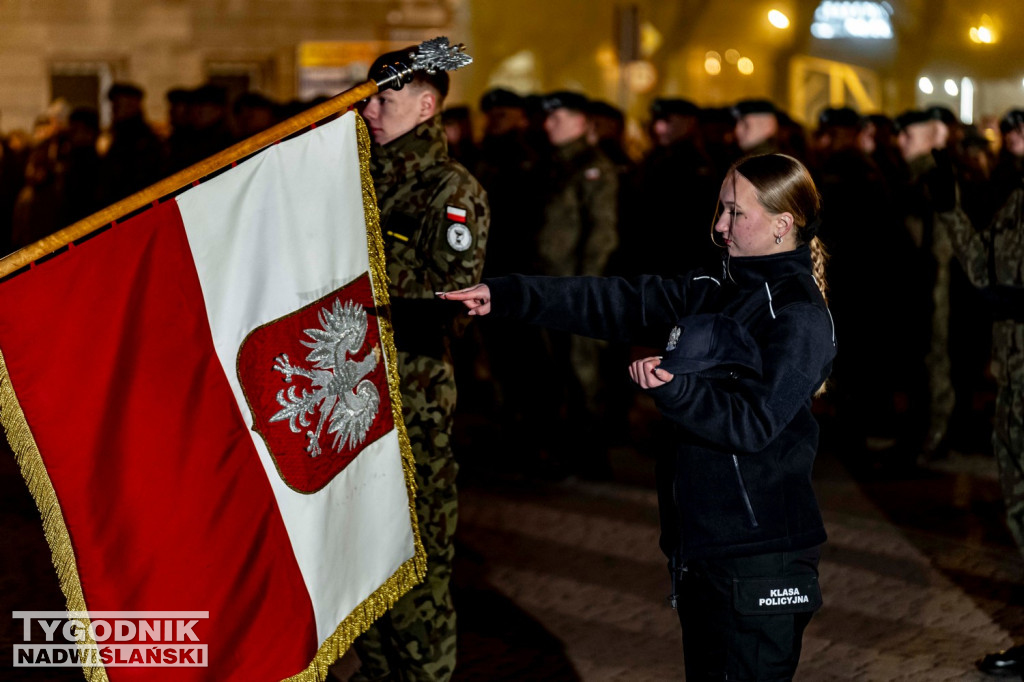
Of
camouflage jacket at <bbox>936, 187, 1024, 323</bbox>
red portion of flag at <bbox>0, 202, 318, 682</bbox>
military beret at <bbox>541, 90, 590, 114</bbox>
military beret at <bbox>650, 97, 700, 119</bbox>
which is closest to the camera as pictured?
red portion of flag at <bbox>0, 202, 318, 682</bbox>

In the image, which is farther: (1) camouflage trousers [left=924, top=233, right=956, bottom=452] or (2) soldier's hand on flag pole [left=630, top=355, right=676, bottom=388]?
(1) camouflage trousers [left=924, top=233, right=956, bottom=452]

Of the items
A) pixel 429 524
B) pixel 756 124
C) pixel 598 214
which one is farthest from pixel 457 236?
pixel 756 124

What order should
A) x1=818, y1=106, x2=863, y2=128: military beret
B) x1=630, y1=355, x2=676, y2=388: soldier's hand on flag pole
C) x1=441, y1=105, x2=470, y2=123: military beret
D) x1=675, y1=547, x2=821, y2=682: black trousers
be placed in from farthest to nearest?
x1=441, y1=105, x2=470, y2=123: military beret → x1=818, y1=106, x2=863, y2=128: military beret → x1=675, y1=547, x2=821, y2=682: black trousers → x1=630, y1=355, x2=676, y2=388: soldier's hand on flag pole

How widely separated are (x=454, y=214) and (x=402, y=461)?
787mm

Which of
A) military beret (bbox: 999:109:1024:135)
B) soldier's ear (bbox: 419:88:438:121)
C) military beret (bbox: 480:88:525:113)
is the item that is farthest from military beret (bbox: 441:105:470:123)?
soldier's ear (bbox: 419:88:438:121)

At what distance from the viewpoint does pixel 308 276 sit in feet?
11.2

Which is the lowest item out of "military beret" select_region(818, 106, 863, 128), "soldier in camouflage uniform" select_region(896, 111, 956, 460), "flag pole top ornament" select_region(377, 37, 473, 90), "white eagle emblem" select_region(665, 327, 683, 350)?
"soldier in camouflage uniform" select_region(896, 111, 956, 460)

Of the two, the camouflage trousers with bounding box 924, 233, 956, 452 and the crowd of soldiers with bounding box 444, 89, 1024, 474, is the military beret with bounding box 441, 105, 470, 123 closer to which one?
the crowd of soldiers with bounding box 444, 89, 1024, 474

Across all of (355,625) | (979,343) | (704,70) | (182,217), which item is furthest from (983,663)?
(704,70)

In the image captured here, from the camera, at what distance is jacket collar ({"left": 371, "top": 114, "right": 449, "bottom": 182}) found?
4.13m

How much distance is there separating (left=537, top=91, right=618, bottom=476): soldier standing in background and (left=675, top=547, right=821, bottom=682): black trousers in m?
4.73

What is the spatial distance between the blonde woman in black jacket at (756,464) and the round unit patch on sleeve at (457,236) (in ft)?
2.53

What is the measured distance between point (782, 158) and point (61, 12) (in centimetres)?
2047

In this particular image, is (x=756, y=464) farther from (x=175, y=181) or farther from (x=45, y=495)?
(x=45, y=495)
